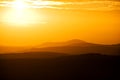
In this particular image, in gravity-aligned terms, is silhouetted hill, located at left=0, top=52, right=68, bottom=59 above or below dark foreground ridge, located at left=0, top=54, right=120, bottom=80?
above

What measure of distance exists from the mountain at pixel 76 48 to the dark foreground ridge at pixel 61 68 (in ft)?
0.20

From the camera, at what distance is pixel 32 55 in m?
4.81

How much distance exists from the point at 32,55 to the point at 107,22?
0.96 metres

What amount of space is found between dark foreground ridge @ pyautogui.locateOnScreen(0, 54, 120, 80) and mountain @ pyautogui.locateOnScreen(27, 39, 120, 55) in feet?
0.20

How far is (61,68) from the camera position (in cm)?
482

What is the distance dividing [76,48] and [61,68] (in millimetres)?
291

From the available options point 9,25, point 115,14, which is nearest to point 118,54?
point 115,14

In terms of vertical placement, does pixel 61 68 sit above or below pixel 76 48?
below

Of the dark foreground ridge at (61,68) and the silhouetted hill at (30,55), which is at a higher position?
the silhouetted hill at (30,55)

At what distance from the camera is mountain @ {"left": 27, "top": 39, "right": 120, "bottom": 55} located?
470cm

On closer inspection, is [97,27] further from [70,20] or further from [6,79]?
[6,79]

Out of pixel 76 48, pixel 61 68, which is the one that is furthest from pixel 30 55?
pixel 76 48

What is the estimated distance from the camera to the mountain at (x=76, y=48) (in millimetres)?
4699

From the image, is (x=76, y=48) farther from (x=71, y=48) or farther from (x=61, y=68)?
(x=61, y=68)
